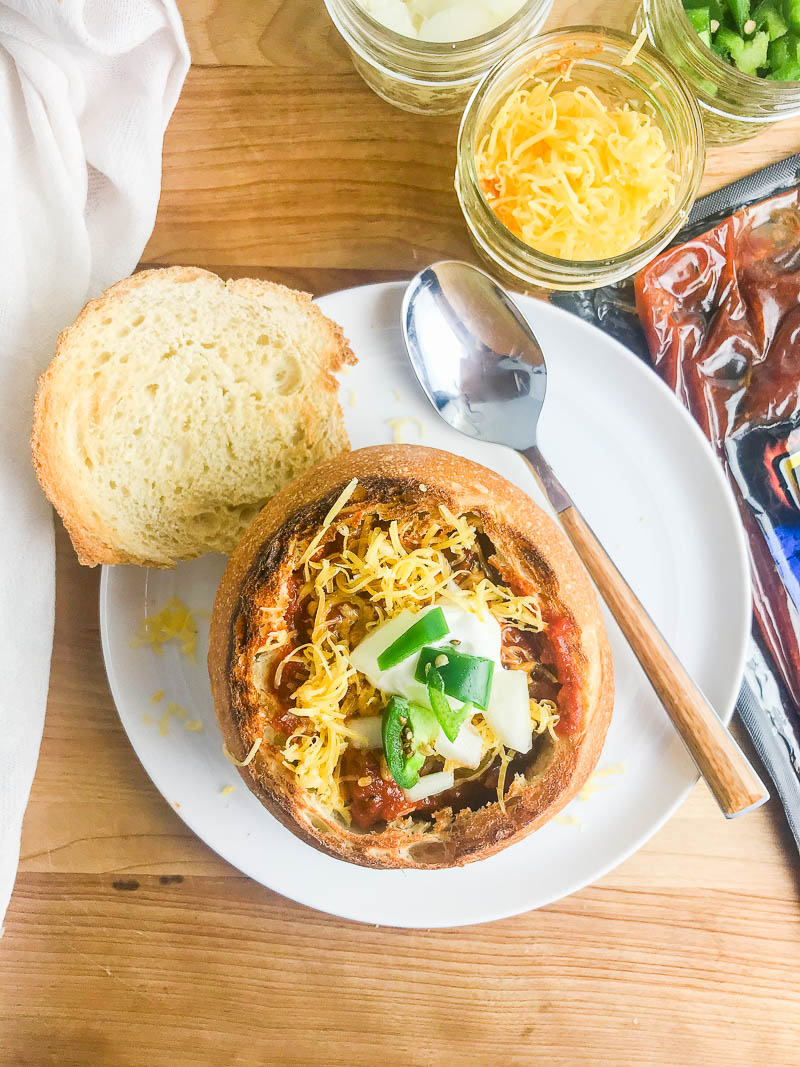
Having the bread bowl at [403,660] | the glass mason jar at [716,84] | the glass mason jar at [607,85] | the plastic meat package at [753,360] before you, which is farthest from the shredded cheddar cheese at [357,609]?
the glass mason jar at [716,84]

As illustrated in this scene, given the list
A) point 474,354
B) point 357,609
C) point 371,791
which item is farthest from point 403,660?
point 474,354

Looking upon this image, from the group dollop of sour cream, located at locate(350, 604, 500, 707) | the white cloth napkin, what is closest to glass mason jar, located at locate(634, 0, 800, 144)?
the white cloth napkin

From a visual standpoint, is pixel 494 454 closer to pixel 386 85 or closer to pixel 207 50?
pixel 386 85

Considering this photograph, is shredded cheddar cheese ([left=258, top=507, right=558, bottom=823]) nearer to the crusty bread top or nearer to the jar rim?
the crusty bread top

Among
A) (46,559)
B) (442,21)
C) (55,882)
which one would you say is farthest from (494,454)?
(55,882)

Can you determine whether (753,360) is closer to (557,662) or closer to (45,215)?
(557,662)

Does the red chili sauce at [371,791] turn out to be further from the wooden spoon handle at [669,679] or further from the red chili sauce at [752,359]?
the red chili sauce at [752,359]
